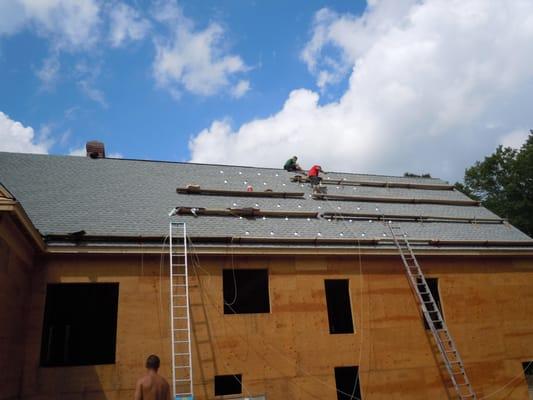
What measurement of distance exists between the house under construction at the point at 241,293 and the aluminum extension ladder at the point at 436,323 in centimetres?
5

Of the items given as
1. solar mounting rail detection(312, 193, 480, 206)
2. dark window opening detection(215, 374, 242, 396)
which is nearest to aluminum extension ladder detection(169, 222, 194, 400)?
dark window opening detection(215, 374, 242, 396)

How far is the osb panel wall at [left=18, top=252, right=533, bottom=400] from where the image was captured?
9.01 metres

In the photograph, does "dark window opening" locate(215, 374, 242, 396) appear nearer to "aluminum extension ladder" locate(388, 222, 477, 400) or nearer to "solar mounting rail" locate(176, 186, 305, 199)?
"aluminum extension ladder" locate(388, 222, 477, 400)

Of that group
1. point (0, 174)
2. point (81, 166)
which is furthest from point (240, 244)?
point (0, 174)

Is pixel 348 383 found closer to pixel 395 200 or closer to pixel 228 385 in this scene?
pixel 228 385

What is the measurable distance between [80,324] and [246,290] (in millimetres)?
4152

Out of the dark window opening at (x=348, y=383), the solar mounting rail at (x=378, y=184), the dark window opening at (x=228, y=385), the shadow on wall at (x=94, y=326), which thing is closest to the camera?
the shadow on wall at (x=94, y=326)

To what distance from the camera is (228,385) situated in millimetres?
9734

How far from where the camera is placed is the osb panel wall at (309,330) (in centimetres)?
901

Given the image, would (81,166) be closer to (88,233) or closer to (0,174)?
(0,174)

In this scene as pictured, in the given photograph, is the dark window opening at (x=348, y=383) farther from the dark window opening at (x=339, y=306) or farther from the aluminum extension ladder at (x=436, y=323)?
the aluminum extension ladder at (x=436, y=323)

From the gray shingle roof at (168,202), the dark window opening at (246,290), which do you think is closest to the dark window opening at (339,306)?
the gray shingle roof at (168,202)

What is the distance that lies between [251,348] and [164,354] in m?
1.95

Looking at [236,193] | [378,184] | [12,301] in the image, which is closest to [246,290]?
[236,193]
